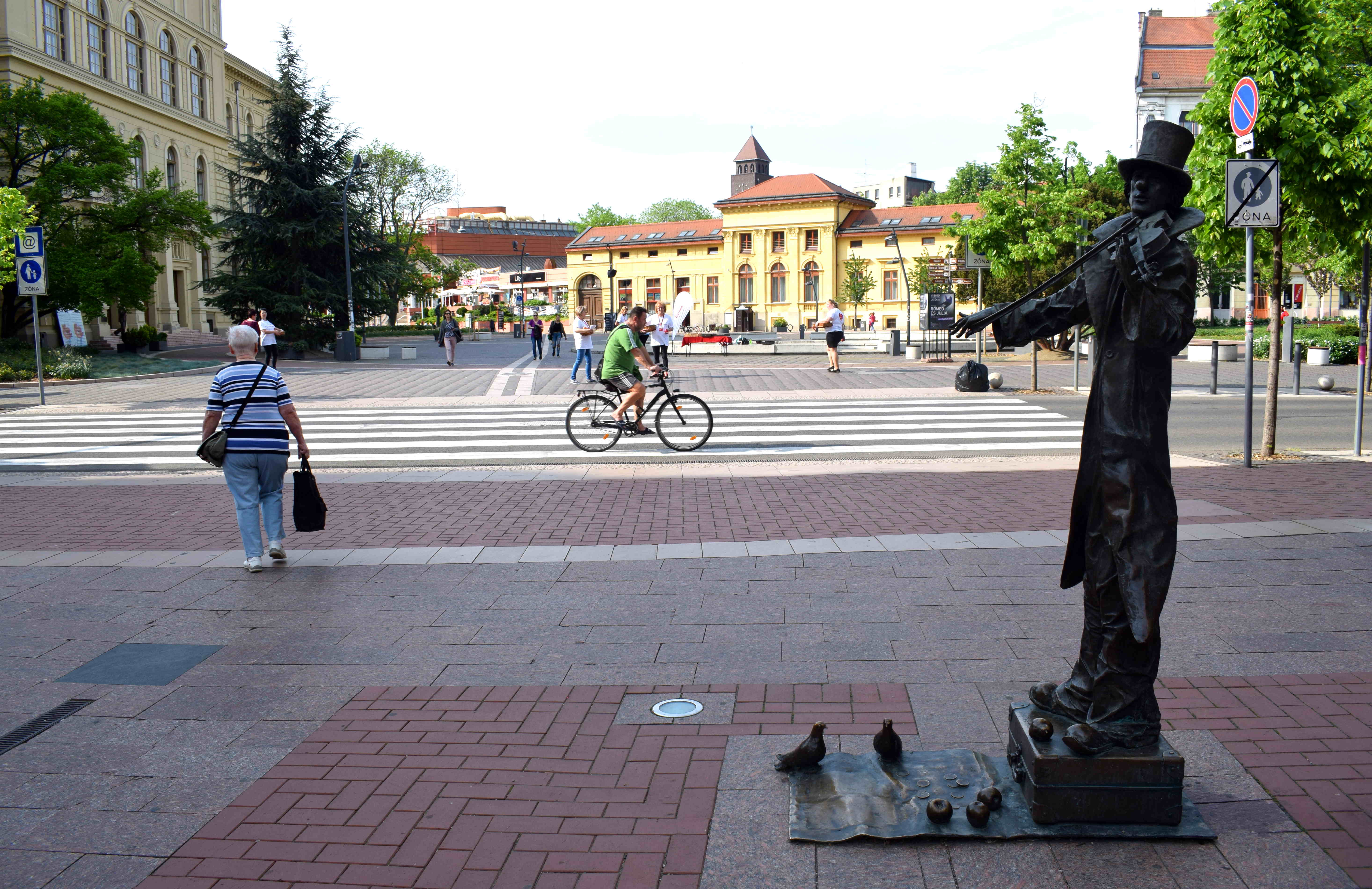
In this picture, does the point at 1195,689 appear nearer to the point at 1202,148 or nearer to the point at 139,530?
the point at 139,530

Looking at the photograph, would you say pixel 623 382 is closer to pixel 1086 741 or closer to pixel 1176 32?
pixel 1086 741

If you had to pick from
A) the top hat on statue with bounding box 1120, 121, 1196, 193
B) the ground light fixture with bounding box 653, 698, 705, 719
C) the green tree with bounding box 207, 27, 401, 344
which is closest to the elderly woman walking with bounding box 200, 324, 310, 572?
the ground light fixture with bounding box 653, 698, 705, 719

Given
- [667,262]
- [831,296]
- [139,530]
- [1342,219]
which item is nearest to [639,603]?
[139,530]

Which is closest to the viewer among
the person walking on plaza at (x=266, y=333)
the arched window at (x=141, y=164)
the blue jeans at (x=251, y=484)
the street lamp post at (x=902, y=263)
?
the blue jeans at (x=251, y=484)

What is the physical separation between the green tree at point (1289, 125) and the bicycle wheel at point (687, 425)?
605cm

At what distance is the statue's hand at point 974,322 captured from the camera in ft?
12.1

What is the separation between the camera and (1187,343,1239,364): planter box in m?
30.2

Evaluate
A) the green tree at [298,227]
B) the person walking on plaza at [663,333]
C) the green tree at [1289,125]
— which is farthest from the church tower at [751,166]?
the green tree at [1289,125]

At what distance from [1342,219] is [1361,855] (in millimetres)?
10903

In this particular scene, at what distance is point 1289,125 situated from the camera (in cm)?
1098

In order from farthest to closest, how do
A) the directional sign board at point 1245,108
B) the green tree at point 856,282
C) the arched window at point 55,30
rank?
the green tree at point 856,282 → the arched window at point 55,30 → the directional sign board at point 1245,108

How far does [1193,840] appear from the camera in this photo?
331cm

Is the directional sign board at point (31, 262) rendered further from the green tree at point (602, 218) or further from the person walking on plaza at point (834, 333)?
the green tree at point (602, 218)

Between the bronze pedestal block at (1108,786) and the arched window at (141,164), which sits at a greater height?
the arched window at (141,164)
